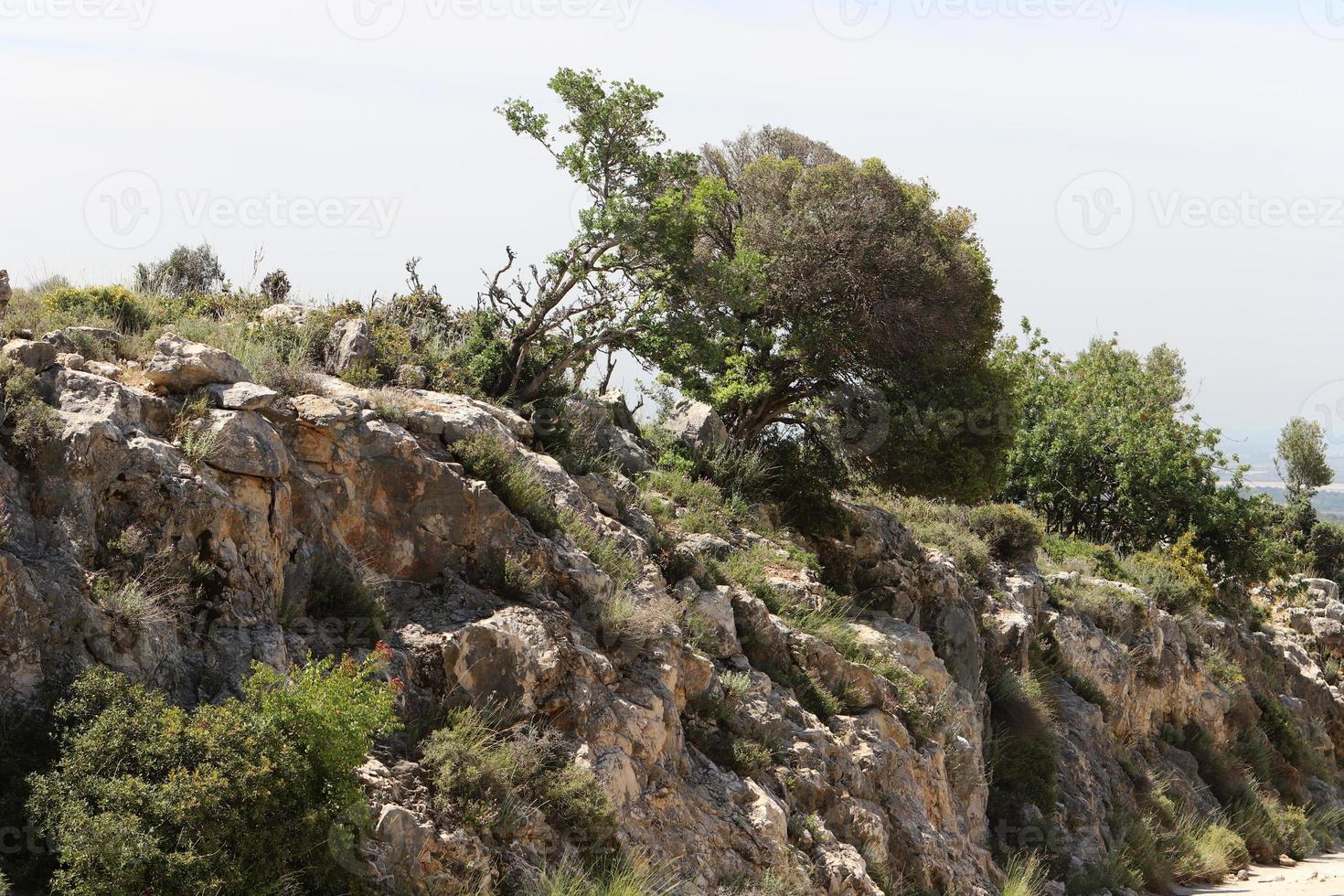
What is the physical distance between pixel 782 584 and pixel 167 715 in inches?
346

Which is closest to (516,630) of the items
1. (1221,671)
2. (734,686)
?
(734,686)

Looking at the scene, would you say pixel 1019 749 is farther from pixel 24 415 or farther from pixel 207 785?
pixel 24 415

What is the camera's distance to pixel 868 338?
18359mm

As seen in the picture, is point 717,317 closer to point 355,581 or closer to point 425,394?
point 425,394

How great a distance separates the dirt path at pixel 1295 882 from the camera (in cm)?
→ 1722

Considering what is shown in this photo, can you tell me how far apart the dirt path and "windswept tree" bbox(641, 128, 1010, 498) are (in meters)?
6.89

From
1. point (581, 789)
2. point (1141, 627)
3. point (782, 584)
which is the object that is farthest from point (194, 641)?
point (1141, 627)

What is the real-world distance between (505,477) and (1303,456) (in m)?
47.0

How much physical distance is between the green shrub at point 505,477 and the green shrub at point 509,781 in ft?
8.40

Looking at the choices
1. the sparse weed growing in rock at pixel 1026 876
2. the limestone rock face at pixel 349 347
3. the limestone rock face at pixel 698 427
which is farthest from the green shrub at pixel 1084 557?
the limestone rock face at pixel 349 347

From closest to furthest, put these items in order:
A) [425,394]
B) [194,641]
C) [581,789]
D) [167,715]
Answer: [167,715]
[194,641]
[581,789]
[425,394]

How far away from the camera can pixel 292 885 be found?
22.6 feet

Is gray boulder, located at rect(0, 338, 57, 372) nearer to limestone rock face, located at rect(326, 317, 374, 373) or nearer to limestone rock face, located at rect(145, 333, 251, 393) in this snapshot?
limestone rock face, located at rect(145, 333, 251, 393)

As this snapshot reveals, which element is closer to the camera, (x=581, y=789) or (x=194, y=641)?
(x=194, y=641)
